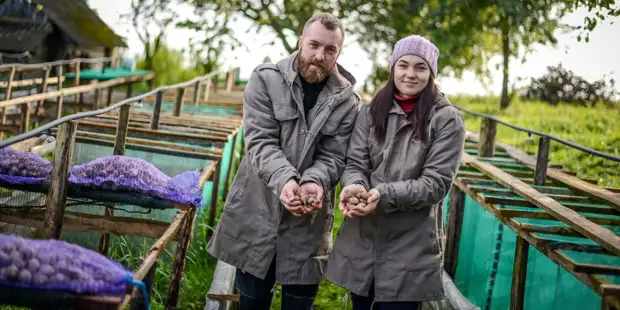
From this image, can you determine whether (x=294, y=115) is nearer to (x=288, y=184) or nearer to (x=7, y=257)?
(x=288, y=184)

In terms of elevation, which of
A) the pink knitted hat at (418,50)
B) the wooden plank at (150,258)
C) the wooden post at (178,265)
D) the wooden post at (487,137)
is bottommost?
the wooden post at (178,265)

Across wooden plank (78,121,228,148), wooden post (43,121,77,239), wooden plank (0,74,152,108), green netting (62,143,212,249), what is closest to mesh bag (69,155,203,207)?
wooden post (43,121,77,239)

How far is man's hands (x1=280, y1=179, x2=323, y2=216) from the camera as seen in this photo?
3.15 m

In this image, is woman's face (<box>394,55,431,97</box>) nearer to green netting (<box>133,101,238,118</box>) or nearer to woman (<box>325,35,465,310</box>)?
woman (<box>325,35,465,310</box>)

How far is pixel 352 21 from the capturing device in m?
16.7

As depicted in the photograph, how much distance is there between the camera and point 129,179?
12.4 feet

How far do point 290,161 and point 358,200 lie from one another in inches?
18.5

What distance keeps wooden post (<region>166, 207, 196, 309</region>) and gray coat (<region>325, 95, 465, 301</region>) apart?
1159mm

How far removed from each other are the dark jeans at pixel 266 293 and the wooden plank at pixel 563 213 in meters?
1.40

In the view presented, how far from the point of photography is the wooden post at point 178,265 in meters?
4.08

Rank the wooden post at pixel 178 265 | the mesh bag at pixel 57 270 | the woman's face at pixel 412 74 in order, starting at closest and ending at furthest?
the mesh bag at pixel 57 270
the woman's face at pixel 412 74
the wooden post at pixel 178 265

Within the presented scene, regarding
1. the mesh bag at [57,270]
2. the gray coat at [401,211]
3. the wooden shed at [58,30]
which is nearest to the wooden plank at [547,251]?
the gray coat at [401,211]

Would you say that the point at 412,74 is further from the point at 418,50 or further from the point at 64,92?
the point at 64,92

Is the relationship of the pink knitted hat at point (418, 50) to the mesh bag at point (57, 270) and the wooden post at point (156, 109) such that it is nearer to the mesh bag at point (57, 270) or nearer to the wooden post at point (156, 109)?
the mesh bag at point (57, 270)
